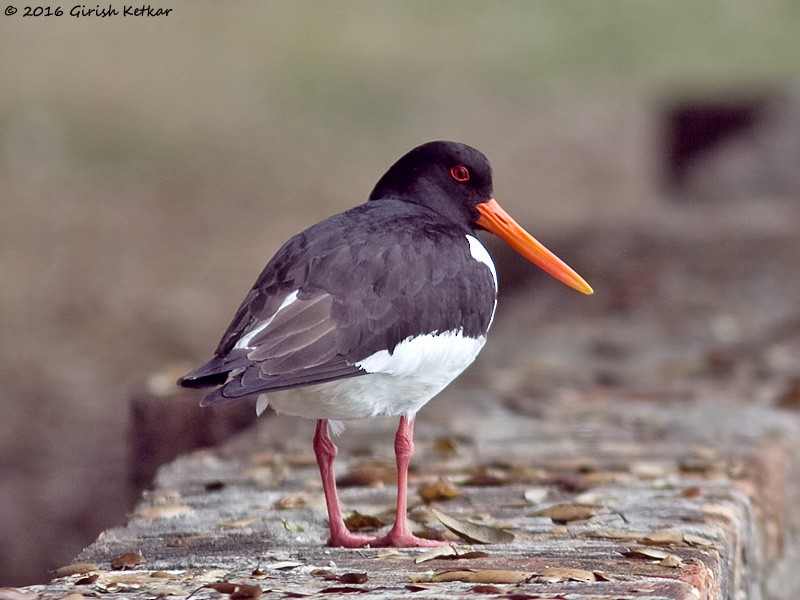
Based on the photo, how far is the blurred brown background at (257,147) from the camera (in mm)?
9789

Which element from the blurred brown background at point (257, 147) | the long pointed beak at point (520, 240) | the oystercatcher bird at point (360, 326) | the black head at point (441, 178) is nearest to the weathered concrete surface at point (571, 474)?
the oystercatcher bird at point (360, 326)

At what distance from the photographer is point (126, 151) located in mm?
20922

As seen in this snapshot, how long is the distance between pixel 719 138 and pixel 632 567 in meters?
13.6

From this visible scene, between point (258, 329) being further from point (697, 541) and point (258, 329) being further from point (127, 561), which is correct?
point (697, 541)

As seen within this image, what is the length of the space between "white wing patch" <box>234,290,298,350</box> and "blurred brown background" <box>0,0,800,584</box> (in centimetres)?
269

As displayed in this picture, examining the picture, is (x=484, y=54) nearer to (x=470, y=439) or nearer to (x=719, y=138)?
(x=719, y=138)

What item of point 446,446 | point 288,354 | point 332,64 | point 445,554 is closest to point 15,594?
point 288,354

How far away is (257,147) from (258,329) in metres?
18.5

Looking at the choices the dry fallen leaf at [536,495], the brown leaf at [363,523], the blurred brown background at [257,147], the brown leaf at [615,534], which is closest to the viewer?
the brown leaf at [615,534]

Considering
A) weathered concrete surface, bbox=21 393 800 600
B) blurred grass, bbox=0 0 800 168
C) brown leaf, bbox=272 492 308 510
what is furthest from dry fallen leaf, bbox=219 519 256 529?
blurred grass, bbox=0 0 800 168

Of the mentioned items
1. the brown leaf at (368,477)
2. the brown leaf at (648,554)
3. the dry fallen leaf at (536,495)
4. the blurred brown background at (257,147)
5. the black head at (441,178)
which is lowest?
the brown leaf at (648,554)

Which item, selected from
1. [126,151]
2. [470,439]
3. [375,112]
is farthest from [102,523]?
[375,112]

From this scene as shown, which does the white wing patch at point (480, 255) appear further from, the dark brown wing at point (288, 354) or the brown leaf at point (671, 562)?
the brown leaf at point (671, 562)

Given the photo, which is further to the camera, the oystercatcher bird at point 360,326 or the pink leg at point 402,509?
the pink leg at point 402,509
